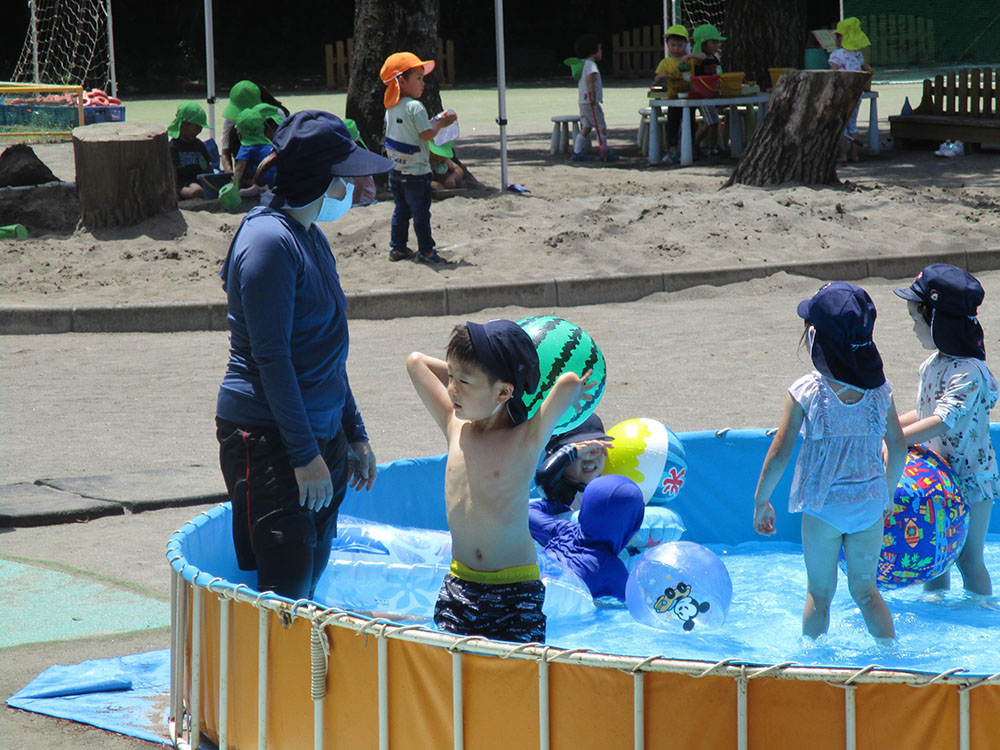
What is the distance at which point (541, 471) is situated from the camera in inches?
244

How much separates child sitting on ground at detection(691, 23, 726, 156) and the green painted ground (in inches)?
600

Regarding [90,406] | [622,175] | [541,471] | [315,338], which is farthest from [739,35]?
[315,338]

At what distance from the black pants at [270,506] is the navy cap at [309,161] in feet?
2.46

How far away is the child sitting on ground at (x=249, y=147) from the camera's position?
1372cm

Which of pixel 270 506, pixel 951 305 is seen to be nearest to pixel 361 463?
pixel 270 506

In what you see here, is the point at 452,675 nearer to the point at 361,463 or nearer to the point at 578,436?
the point at 361,463

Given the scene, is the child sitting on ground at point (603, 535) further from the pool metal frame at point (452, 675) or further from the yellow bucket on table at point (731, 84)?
the yellow bucket on table at point (731, 84)

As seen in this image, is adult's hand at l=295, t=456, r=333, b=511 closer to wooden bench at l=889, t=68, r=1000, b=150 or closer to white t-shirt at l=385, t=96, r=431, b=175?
white t-shirt at l=385, t=96, r=431, b=175

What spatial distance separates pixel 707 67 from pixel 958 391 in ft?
48.8

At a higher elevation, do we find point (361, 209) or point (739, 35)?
point (739, 35)

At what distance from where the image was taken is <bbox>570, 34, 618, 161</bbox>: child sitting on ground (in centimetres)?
1852

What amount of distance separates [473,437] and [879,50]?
1496 inches

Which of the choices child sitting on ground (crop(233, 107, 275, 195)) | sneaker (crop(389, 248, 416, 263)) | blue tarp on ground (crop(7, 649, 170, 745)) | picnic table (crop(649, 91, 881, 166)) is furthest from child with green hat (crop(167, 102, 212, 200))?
blue tarp on ground (crop(7, 649, 170, 745))

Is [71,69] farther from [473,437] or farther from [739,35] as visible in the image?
[473,437]
